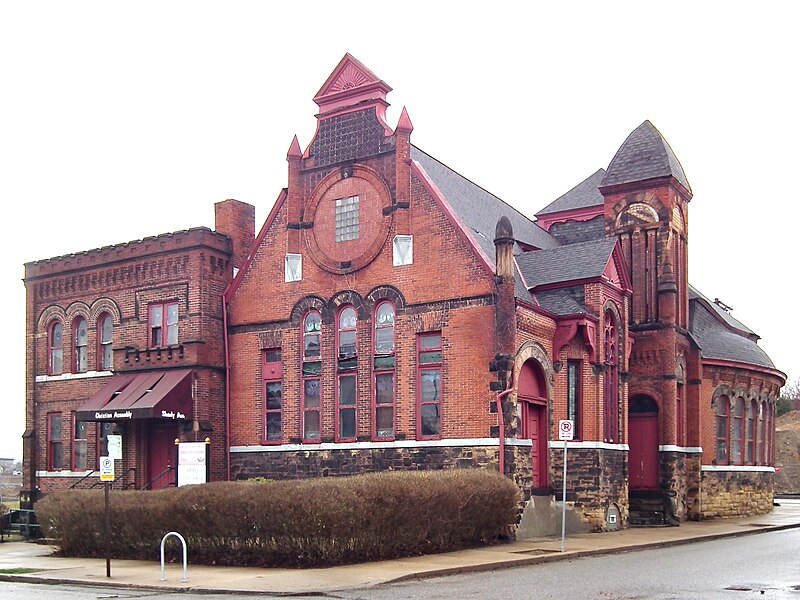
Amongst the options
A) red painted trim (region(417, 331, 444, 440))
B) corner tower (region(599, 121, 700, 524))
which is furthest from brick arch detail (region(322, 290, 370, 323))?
corner tower (region(599, 121, 700, 524))

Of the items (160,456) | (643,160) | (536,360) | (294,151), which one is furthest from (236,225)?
(643,160)

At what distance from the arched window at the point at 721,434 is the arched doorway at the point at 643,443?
148 inches

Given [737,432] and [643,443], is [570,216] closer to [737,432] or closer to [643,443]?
[737,432]

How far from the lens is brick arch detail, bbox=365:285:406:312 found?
27062 mm

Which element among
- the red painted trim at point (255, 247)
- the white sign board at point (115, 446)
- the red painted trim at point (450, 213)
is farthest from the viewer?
the white sign board at point (115, 446)

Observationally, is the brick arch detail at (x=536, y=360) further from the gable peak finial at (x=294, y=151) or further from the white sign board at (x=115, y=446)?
the white sign board at (x=115, y=446)

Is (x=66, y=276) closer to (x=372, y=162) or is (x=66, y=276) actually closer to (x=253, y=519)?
(x=372, y=162)

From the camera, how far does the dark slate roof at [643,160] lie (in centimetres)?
3250

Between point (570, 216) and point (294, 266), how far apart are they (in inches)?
551

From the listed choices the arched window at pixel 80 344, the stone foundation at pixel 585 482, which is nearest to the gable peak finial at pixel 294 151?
the arched window at pixel 80 344

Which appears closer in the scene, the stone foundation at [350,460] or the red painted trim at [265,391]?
the stone foundation at [350,460]

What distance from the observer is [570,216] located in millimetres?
39031

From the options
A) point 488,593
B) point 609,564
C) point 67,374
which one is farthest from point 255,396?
point 488,593

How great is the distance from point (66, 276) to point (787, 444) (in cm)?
5821
